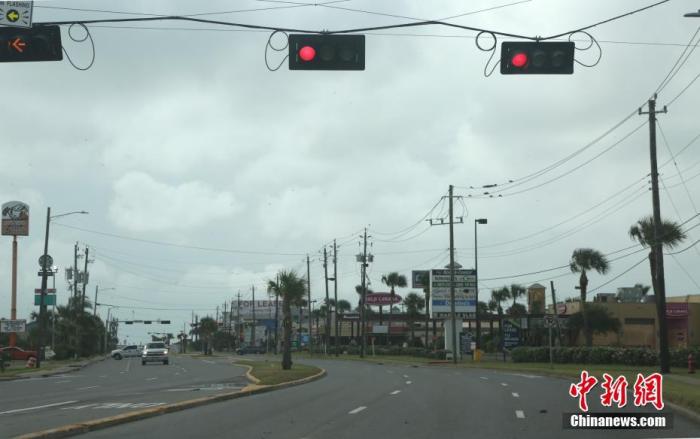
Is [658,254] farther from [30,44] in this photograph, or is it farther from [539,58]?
[30,44]

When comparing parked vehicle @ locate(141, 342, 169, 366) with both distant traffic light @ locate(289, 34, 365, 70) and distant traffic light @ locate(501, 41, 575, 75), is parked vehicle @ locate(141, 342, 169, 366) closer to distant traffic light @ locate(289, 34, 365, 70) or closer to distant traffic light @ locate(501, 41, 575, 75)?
distant traffic light @ locate(289, 34, 365, 70)

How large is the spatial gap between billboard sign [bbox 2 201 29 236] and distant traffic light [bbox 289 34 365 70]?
180 ft

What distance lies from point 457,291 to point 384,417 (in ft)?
183

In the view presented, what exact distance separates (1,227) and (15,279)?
407 centimetres

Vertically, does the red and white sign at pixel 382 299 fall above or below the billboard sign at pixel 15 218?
below

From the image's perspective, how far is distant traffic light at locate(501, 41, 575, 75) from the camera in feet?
50.0

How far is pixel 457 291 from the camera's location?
241ft

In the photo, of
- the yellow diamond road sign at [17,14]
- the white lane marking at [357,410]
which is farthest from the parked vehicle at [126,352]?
the yellow diamond road sign at [17,14]

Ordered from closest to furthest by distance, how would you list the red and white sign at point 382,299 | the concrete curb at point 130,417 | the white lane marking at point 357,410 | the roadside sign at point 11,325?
1. the concrete curb at point 130,417
2. the white lane marking at point 357,410
3. the roadside sign at point 11,325
4. the red and white sign at point 382,299

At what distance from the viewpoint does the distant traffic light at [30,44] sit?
15086 mm

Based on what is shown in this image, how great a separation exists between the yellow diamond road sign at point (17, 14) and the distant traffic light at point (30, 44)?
0.19 metres

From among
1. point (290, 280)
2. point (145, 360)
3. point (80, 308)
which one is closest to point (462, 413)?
point (290, 280)

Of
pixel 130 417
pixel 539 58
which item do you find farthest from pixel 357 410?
pixel 539 58

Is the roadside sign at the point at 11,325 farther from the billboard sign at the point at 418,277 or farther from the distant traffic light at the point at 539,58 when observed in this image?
the distant traffic light at the point at 539,58
